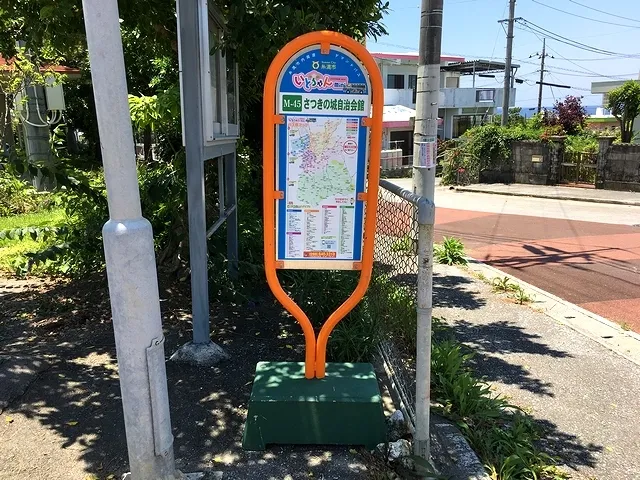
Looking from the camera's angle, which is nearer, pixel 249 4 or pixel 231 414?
pixel 231 414

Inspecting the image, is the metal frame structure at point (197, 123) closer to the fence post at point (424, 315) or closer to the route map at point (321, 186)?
the route map at point (321, 186)

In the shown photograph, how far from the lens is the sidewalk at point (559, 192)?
15789mm

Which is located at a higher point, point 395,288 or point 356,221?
point 356,221

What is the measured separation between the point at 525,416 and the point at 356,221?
1746 millimetres

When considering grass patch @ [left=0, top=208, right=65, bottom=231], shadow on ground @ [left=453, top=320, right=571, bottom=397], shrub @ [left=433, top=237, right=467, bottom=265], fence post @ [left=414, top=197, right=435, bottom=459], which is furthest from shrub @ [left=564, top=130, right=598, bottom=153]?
fence post @ [left=414, top=197, right=435, bottom=459]

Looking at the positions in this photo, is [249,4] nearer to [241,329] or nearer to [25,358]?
[241,329]

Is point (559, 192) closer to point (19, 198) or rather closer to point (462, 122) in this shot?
point (19, 198)

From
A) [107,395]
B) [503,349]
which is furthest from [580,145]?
[107,395]

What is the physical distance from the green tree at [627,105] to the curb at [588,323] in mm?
15043

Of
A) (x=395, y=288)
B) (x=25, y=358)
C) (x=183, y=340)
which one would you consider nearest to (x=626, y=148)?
(x=395, y=288)

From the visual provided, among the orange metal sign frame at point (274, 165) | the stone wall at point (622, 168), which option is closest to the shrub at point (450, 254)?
the orange metal sign frame at point (274, 165)

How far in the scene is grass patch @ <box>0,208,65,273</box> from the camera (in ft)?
21.2

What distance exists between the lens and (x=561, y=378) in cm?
398

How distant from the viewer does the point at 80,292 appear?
5141 millimetres
